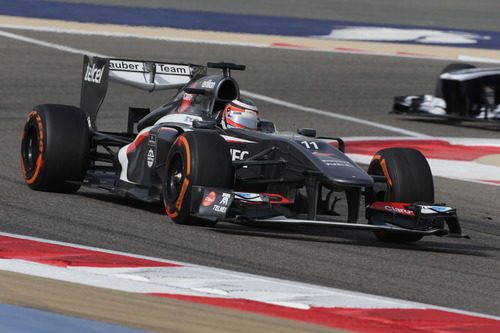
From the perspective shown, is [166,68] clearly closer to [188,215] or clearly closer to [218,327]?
[188,215]

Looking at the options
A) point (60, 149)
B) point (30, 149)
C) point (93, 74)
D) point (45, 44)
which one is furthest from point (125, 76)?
point (45, 44)

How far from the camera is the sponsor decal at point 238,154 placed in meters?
8.89

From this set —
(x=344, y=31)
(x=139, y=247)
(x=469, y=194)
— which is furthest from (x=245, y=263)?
(x=344, y=31)

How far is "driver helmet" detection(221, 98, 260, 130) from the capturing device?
30.2ft

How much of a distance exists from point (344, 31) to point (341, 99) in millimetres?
8939

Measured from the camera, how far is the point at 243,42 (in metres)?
25.7

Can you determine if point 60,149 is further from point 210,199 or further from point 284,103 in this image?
point 284,103

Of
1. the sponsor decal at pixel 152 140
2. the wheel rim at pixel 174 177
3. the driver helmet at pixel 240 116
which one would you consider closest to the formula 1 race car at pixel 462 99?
the driver helmet at pixel 240 116

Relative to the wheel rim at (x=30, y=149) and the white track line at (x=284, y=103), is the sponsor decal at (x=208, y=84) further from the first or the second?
the white track line at (x=284, y=103)

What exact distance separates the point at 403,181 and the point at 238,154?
1412 mm

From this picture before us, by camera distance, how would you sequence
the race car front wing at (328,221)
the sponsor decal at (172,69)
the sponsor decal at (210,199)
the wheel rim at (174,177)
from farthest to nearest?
the sponsor decal at (172,69) → the wheel rim at (174,177) → the sponsor decal at (210,199) → the race car front wing at (328,221)

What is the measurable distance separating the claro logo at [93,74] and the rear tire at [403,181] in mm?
3378

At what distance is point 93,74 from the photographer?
35.8 feet

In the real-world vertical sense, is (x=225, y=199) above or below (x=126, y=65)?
below
